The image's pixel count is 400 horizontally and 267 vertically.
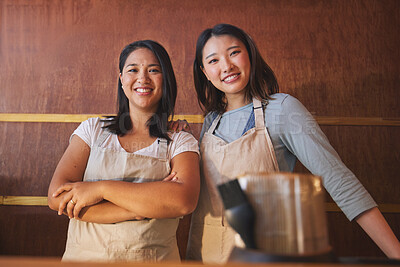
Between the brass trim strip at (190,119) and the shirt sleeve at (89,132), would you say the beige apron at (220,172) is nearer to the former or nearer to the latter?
the shirt sleeve at (89,132)

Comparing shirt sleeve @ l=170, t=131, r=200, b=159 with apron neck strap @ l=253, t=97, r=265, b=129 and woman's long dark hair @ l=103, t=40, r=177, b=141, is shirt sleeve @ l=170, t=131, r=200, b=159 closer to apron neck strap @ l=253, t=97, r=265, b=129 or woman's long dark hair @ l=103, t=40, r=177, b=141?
woman's long dark hair @ l=103, t=40, r=177, b=141

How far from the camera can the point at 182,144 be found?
1.45 meters

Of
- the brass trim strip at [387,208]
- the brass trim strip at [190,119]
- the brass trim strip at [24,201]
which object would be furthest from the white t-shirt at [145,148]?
the brass trim strip at [387,208]

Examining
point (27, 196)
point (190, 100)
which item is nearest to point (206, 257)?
point (190, 100)

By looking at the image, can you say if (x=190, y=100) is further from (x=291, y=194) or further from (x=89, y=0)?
(x=291, y=194)

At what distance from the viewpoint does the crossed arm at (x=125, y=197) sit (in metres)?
1.17

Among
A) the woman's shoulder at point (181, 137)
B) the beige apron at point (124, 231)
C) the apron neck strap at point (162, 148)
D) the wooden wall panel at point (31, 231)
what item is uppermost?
the woman's shoulder at point (181, 137)

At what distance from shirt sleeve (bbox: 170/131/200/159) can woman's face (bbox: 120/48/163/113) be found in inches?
8.7

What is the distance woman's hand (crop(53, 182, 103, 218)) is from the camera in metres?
1.20

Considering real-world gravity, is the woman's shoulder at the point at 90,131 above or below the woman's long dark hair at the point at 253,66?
below

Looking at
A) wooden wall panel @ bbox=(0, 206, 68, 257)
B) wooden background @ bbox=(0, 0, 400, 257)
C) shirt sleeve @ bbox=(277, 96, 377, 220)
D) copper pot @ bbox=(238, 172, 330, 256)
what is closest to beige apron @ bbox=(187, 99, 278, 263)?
shirt sleeve @ bbox=(277, 96, 377, 220)

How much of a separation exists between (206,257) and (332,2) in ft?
6.49

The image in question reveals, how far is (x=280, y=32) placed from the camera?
2258 millimetres

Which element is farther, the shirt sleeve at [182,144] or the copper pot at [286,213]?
the shirt sleeve at [182,144]
